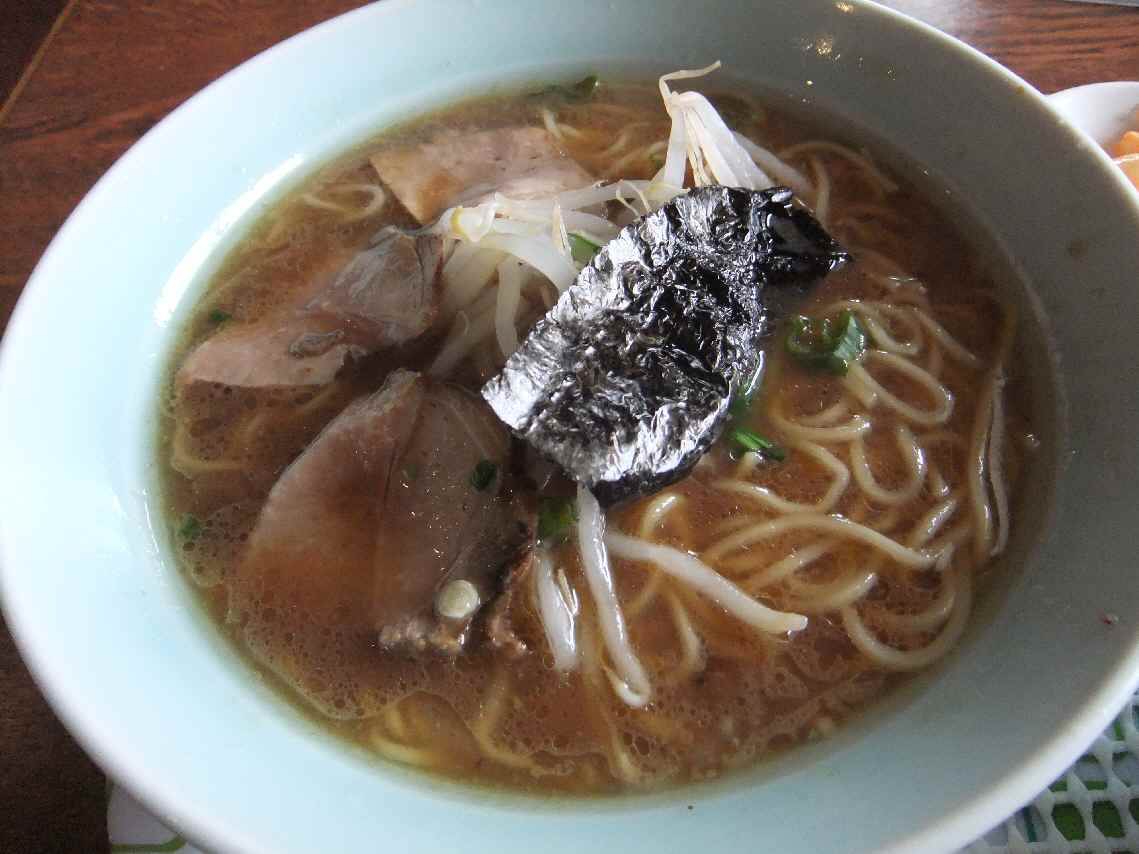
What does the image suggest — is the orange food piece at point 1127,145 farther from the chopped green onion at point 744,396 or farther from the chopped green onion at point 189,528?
the chopped green onion at point 189,528

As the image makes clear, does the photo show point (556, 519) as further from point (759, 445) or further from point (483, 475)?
point (759, 445)

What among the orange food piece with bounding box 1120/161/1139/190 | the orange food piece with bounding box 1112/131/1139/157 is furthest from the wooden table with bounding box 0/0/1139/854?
the orange food piece with bounding box 1120/161/1139/190

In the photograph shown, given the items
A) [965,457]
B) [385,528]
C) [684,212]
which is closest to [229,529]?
[385,528]

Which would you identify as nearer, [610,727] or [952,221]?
[610,727]

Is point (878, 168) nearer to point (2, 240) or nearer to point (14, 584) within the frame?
point (14, 584)

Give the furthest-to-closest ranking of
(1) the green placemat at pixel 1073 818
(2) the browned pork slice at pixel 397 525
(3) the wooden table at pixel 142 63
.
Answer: (3) the wooden table at pixel 142 63 → (2) the browned pork slice at pixel 397 525 → (1) the green placemat at pixel 1073 818

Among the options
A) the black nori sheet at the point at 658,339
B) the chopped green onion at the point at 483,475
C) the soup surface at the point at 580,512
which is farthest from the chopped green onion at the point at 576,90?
the chopped green onion at the point at 483,475

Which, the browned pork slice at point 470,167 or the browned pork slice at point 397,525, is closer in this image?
the browned pork slice at point 397,525
